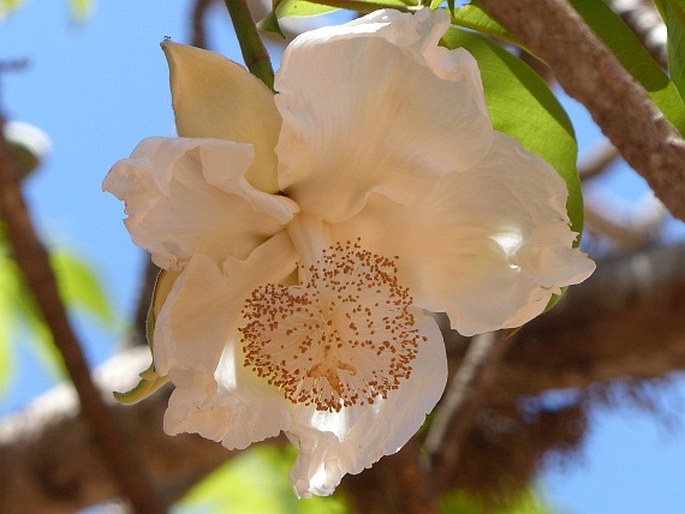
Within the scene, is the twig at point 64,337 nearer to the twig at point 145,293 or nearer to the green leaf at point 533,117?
the twig at point 145,293

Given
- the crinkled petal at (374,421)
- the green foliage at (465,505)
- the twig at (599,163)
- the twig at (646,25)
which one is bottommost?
the green foliage at (465,505)

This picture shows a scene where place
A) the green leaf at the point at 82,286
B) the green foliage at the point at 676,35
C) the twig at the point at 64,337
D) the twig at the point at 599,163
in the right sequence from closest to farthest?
the green foliage at the point at 676,35 < the twig at the point at 64,337 < the twig at the point at 599,163 < the green leaf at the point at 82,286

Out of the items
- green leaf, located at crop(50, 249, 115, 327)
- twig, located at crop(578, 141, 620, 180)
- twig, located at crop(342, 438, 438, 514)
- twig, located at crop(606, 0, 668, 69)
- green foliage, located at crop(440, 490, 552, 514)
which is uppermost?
twig, located at crop(606, 0, 668, 69)

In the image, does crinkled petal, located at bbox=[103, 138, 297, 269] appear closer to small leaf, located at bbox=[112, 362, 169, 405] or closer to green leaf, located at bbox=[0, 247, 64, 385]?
small leaf, located at bbox=[112, 362, 169, 405]

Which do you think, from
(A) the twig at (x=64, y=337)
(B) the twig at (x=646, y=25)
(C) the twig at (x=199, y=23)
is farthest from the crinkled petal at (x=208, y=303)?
(C) the twig at (x=199, y=23)

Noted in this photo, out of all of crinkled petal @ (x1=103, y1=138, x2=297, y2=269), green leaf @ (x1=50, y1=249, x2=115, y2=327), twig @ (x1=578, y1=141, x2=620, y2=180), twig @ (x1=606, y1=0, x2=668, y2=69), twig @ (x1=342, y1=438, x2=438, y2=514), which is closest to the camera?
crinkled petal @ (x1=103, y1=138, x2=297, y2=269)

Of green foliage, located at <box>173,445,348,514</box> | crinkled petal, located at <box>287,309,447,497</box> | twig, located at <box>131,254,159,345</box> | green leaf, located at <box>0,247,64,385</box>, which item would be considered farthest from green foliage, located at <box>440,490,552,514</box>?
crinkled petal, located at <box>287,309,447,497</box>

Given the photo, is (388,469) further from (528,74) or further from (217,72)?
(217,72)
